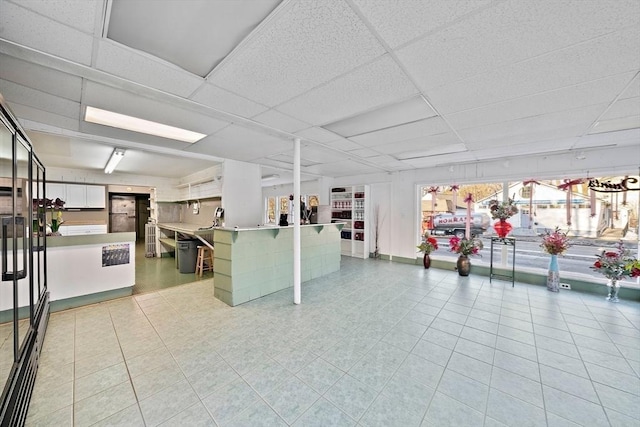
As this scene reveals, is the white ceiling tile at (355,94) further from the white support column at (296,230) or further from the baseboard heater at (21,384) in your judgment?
the baseboard heater at (21,384)

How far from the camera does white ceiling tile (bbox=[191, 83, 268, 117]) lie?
2205mm

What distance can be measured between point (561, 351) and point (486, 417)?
59.6 inches

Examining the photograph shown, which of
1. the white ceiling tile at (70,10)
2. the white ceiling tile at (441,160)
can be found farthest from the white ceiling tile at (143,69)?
the white ceiling tile at (441,160)

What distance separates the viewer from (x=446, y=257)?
5781mm

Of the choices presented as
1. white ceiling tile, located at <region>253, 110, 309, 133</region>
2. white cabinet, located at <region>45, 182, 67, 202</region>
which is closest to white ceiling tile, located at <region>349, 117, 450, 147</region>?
white ceiling tile, located at <region>253, 110, 309, 133</region>

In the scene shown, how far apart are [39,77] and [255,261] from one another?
291 centimetres

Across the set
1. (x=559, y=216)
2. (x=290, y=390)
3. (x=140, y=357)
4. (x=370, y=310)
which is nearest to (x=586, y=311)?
Result: (x=559, y=216)

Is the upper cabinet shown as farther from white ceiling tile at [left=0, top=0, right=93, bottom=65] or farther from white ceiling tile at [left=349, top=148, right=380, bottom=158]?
white ceiling tile at [left=349, top=148, right=380, bottom=158]

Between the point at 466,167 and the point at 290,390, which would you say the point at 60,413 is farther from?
the point at 466,167

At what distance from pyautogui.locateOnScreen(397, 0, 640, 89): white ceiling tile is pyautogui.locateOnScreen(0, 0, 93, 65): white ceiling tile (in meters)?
2.16

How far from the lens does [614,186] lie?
13.6ft

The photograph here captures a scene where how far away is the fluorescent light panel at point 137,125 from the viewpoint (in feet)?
9.31

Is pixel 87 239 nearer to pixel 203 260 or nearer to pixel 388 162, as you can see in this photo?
pixel 203 260

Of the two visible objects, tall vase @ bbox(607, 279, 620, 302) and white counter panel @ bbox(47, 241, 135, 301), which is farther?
tall vase @ bbox(607, 279, 620, 302)
